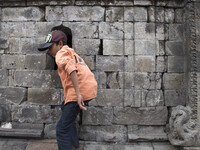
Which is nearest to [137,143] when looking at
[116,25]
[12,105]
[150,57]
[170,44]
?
[150,57]

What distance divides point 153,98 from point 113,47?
1371 millimetres

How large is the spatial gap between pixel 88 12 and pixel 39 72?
1.67 meters

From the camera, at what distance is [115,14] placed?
158 inches

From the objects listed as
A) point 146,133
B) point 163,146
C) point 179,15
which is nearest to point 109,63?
point 146,133

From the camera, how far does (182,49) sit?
398 centimetres

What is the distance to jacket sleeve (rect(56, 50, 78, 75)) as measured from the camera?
2736 millimetres

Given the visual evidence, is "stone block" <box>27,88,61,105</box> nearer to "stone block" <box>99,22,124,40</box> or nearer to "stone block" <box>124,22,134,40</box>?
"stone block" <box>99,22,124,40</box>

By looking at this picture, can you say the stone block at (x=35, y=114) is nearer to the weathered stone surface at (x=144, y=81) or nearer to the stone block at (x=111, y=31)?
the weathered stone surface at (x=144, y=81)

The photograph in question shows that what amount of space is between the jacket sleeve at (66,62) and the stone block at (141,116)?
1.61 m

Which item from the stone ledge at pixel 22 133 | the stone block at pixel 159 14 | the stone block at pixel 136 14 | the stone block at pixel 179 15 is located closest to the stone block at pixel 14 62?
the stone ledge at pixel 22 133

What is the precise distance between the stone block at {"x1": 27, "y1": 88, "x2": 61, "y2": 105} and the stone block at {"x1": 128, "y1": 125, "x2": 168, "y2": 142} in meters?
1.65

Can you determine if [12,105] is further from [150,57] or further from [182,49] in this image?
[182,49]

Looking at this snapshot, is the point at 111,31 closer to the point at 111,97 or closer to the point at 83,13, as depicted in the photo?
the point at 83,13

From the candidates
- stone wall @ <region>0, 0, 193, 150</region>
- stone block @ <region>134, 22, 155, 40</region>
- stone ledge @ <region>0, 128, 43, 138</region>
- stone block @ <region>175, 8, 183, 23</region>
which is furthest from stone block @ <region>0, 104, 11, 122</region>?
stone block @ <region>175, 8, 183, 23</region>
